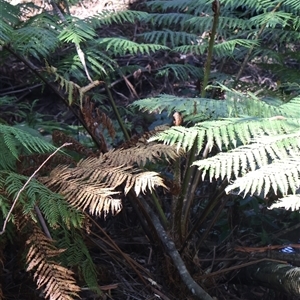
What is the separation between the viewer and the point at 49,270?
1.04 m

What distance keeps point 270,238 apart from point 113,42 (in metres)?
0.99

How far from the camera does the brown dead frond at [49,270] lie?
1019mm

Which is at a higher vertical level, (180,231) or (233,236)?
(180,231)

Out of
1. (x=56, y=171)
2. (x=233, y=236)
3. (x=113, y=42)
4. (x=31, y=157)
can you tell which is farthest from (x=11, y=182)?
(x=233, y=236)

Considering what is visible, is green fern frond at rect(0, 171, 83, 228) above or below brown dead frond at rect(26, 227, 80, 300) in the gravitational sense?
above

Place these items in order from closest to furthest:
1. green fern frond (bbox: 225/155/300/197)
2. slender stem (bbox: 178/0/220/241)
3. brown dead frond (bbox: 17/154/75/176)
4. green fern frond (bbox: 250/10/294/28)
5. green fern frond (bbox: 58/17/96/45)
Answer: green fern frond (bbox: 225/155/300/197), brown dead frond (bbox: 17/154/75/176), slender stem (bbox: 178/0/220/241), green fern frond (bbox: 58/17/96/45), green fern frond (bbox: 250/10/294/28)

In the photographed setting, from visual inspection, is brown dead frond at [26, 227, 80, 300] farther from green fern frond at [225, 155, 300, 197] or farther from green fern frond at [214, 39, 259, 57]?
green fern frond at [214, 39, 259, 57]

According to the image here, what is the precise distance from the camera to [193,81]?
352 centimetres

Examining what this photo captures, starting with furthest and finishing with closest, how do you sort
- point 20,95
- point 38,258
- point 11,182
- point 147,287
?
point 20,95 < point 147,287 < point 11,182 < point 38,258

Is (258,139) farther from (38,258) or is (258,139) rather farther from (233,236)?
(233,236)

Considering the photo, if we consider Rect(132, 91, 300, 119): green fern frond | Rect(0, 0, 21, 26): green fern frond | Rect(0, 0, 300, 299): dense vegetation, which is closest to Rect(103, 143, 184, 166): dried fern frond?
Rect(0, 0, 300, 299): dense vegetation

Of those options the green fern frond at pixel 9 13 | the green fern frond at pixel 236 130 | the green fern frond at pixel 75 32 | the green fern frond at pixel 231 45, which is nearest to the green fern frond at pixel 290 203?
the green fern frond at pixel 236 130

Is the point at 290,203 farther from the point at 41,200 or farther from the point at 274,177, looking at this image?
the point at 41,200

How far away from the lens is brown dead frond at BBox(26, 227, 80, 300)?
102 centimetres
